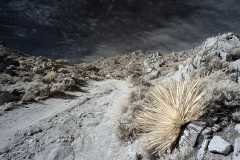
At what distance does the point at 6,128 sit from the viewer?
23.4 ft

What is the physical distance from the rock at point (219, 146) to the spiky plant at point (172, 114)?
0.54 meters

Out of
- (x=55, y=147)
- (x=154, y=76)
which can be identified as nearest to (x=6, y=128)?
(x=55, y=147)

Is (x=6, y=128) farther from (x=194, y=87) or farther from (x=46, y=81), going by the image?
(x=46, y=81)

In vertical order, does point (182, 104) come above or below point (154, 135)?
above

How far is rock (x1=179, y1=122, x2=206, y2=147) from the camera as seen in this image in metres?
3.74

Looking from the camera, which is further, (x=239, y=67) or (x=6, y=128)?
(x=6, y=128)

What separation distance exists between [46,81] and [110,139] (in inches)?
373

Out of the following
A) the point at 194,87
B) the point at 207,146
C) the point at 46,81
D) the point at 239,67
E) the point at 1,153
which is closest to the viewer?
the point at 207,146

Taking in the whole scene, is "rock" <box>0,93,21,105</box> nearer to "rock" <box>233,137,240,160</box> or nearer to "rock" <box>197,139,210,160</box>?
"rock" <box>197,139,210,160</box>

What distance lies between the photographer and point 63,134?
20.5ft

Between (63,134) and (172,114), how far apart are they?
138 inches

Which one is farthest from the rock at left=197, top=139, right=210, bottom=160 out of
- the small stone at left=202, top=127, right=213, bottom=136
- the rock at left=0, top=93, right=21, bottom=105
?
the rock at left=0, top=93, right=21, bottom=105

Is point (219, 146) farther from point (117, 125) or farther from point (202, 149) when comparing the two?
point (117, 125)

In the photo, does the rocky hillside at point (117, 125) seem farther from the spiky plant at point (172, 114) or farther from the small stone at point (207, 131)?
the spiky plant at point (172, 114)
